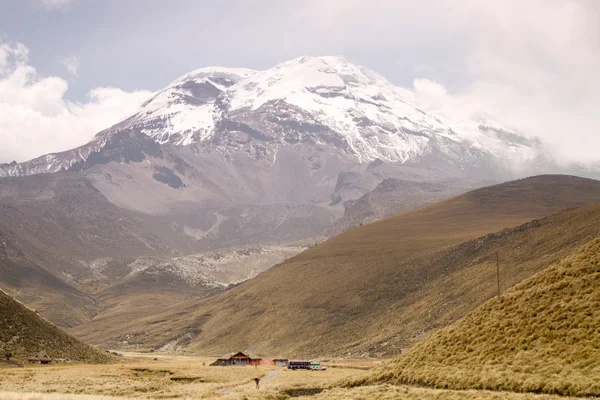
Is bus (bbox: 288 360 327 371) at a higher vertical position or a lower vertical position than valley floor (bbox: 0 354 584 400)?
lower

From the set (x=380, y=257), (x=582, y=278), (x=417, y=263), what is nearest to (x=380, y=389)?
(x=582, y=278)

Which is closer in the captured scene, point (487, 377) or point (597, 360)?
point (597, 360)

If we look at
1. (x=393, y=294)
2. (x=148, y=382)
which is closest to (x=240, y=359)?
(x=148, y=382)

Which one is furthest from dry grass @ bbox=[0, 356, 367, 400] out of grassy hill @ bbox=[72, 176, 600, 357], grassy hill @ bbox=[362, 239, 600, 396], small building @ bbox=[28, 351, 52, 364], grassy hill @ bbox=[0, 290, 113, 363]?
grassy hill @ bbox=[72, 176, 600, 357]

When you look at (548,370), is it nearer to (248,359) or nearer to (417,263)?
(248,359)

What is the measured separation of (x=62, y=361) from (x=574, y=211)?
106 metres

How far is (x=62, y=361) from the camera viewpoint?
87.8 meters

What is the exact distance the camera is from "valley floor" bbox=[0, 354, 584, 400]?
3750 cm

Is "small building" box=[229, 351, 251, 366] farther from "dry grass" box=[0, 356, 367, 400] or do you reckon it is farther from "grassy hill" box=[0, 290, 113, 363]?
"grassy hill" box=[0, 290, 113, 363]

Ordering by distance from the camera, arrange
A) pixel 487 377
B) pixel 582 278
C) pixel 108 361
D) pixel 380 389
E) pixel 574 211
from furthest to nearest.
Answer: pixel 574 211 < pixel 108 361 < pixel 582 278 < pixel 380 389 < pixel 487 377

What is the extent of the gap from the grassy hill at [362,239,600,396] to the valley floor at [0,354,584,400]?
2.09 m

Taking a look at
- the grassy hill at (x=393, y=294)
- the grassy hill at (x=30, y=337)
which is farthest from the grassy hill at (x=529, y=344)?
the grassy hill at (x=393, y=294)

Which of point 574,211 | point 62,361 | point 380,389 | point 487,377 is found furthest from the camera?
point 574,211

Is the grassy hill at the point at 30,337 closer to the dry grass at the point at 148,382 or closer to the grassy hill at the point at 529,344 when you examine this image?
the dry grass at the point at 148,382
